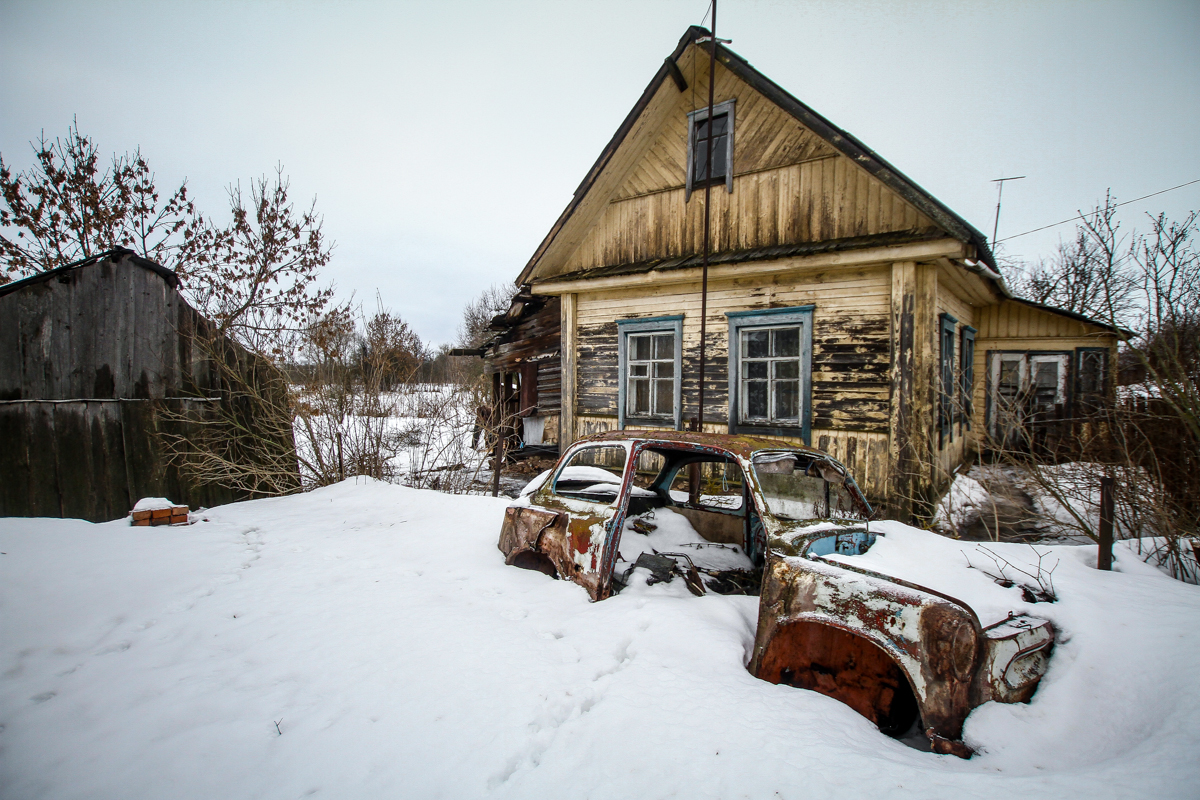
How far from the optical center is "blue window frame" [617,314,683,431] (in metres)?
8.09

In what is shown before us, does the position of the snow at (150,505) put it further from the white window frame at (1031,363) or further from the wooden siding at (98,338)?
the white window frame at (1031,363)

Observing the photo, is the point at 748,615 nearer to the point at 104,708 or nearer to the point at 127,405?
the point at 104,708

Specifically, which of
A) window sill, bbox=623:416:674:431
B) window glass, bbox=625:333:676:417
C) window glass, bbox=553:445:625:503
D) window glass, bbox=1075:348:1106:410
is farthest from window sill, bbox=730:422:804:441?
window glass, bbox=1075:348:1106:410

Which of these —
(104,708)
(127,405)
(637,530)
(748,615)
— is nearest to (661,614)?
(748,615)

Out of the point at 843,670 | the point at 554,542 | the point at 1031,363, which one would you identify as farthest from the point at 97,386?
the point at 1031,363

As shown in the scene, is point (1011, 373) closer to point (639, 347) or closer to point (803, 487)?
Result: point (639, 347)

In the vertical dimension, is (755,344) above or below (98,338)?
above

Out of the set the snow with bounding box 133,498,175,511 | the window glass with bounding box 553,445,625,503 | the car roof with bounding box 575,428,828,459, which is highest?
the car roof with bounding box 575,428,828,459

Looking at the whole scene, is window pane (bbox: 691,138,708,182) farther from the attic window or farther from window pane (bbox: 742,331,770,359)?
window pane (bbox: 742,331,770,359)

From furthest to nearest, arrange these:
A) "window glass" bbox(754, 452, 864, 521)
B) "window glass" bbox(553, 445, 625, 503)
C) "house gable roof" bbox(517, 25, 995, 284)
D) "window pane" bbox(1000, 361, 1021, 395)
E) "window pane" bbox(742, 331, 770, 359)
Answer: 1. "window pane" bbox(1000, 361, 1021, 395)
2. "window pane" bbox(742, 331, 770, 359)
3. "house gable roof" bbox(517, 25, 995, 284)
4. "window glass" bbox(553, 445, 625, 503)
5. "window glass" bbox(754, 452, 864, 521)

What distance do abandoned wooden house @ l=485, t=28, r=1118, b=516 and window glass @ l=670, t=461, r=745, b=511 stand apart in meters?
0.71

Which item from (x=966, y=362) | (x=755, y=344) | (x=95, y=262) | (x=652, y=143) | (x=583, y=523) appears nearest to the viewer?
(x=583, y=523)

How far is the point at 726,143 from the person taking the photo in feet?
25.4

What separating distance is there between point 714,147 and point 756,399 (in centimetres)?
410
